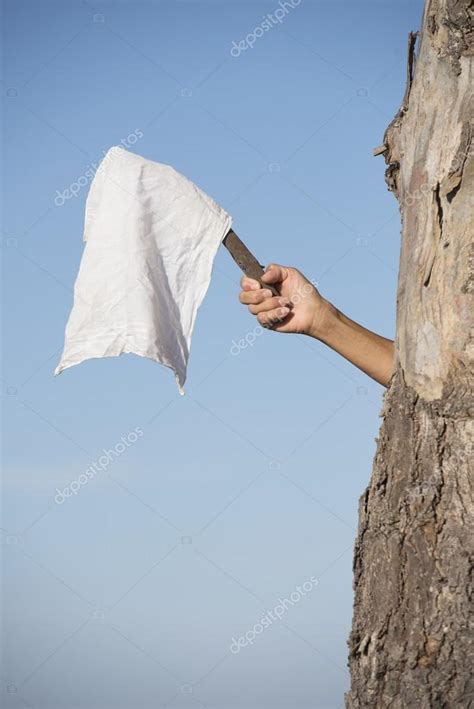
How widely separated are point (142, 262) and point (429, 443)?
1.20 meters

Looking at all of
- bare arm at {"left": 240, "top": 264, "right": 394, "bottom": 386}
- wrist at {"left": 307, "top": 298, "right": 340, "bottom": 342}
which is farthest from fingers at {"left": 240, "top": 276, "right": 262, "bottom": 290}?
wrist at {"left": 307, "top": 298, "right": 340, "bottom": 342}

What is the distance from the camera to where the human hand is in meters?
3.29

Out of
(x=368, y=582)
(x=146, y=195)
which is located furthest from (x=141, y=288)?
(x=368, y=582)

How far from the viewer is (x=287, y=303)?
3.32 m

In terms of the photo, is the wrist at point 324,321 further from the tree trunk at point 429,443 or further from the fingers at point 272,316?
the tree trunk at point 429,443

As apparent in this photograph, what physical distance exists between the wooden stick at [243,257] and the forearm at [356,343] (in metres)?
0.26

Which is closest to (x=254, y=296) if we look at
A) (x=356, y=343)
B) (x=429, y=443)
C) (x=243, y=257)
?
(x=243, y=257)

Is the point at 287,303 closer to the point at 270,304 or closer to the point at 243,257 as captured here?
the point at 270,304

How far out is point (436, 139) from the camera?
270 cm

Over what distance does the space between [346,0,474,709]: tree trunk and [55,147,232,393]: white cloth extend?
792mm

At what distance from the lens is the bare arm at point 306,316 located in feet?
10.7

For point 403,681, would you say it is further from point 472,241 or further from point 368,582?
point 472,241

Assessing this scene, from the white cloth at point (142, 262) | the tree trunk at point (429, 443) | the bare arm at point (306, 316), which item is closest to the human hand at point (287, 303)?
the bare arm at point (306, 316)

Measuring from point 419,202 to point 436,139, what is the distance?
0.21m
